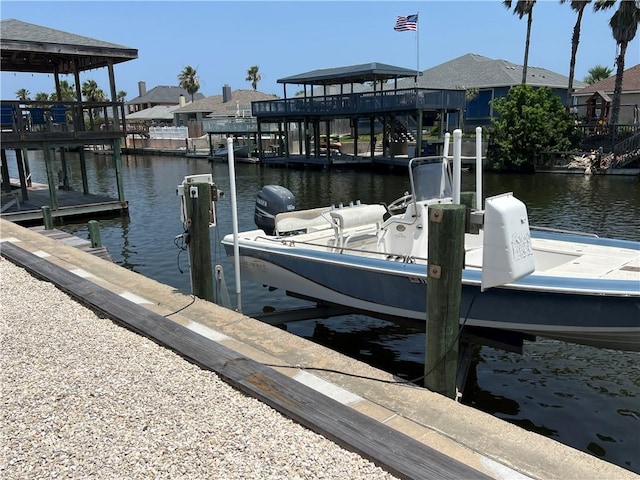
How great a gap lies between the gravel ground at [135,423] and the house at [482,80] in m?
40.5

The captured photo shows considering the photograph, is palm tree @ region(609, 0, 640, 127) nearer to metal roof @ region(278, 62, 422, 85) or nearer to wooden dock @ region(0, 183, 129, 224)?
metal roof @ region(278, 62, 422, 85)

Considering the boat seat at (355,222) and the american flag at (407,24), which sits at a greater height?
the american flag at (407,24)

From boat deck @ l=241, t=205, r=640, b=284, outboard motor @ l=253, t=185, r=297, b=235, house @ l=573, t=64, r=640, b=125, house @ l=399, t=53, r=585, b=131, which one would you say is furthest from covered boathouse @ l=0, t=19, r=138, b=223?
house @ l=399, t=53, r=585, b=131

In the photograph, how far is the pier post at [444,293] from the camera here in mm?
4340

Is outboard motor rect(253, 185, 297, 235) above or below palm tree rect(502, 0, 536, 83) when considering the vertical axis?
below

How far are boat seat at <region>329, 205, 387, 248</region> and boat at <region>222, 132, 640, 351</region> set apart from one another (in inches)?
0.6

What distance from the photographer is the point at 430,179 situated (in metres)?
7.50

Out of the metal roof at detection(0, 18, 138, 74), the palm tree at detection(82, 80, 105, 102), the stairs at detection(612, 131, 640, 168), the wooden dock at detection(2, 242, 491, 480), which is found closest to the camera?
the wooden dock at detection(2, 242, 491, 480)

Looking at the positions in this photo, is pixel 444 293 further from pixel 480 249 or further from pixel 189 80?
pixel 189 80

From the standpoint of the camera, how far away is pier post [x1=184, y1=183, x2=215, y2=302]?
6785 millimetres

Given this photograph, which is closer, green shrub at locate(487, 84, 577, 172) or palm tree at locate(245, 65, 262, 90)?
green shrub at locate(487, 84, 577, 172)

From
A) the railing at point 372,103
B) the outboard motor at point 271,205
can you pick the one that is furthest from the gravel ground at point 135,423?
the railing at point 372,103

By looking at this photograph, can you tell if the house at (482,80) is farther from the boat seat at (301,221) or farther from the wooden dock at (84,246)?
the wooden dock at (84,246)

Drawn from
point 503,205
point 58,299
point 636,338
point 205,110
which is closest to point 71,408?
point 58,299
